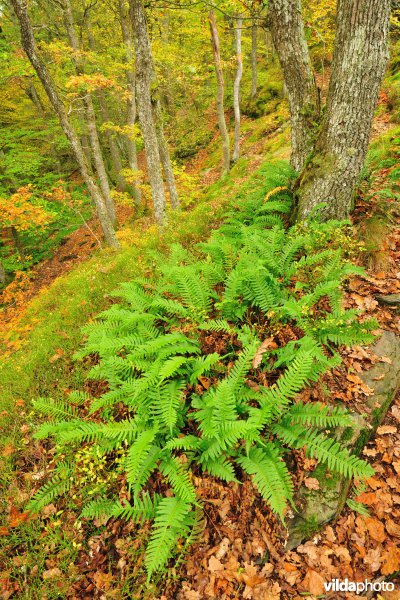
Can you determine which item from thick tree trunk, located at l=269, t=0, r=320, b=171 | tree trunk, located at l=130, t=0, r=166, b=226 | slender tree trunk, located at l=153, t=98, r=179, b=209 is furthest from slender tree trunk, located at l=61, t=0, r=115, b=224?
thick tree trunk, located at l=269, t=0, r=320, b=171

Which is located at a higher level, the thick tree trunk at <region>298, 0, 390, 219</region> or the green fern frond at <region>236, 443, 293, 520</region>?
the thick tree trunk at <region>298, 0, 390, 219</region>

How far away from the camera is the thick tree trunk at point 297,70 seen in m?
4.82

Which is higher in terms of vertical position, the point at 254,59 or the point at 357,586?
the point at 254,59

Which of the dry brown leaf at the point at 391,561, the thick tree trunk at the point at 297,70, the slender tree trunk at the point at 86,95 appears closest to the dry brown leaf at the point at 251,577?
the dry brown leaf at the point at 391,561

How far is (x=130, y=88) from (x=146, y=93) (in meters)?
9.25

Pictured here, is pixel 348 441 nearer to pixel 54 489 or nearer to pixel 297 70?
pixel 54 489

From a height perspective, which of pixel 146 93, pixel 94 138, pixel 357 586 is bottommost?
pixel 357 586

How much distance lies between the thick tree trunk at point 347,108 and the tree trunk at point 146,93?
478 cm

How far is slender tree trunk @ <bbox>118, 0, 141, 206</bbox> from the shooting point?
482 inches

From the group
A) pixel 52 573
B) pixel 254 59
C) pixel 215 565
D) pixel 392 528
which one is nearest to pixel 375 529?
pixel 392 528

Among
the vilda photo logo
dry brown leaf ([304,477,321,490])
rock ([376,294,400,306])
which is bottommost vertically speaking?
the vilda photo logo

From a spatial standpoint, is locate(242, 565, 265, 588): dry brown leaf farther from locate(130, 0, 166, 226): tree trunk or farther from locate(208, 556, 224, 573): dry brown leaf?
locate(130, 0, 166, 226): tree trunk

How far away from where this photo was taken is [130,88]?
15.4m

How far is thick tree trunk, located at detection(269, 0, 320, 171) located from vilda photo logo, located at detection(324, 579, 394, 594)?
5.66 m
